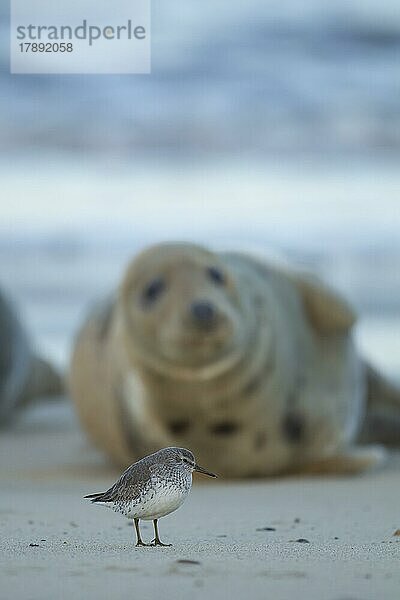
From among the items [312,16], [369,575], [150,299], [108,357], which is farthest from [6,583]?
[312,16]

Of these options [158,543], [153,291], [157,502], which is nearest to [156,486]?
[157,502]

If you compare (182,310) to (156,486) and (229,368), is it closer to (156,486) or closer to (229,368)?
(229,368)

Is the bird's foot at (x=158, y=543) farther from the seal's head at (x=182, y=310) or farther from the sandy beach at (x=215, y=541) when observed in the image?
the seal's head at (x=182, y=310)

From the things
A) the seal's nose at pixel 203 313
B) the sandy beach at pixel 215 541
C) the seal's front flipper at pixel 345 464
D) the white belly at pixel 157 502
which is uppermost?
the seal's nose at pixel 203 313

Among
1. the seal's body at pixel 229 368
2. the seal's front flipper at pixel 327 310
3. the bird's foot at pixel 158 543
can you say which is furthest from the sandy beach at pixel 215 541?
the seal's front flipper at pixel 327 310

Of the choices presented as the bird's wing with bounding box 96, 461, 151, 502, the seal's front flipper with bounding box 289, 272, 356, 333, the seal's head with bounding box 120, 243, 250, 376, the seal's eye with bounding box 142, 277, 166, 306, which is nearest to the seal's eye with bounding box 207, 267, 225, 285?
the seal's head with bounding box 120, 243, 250, 376

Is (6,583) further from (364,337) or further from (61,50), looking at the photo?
(364,337)

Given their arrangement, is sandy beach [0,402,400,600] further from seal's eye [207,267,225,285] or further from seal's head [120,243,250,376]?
seal's eye [207,267,225,285]
